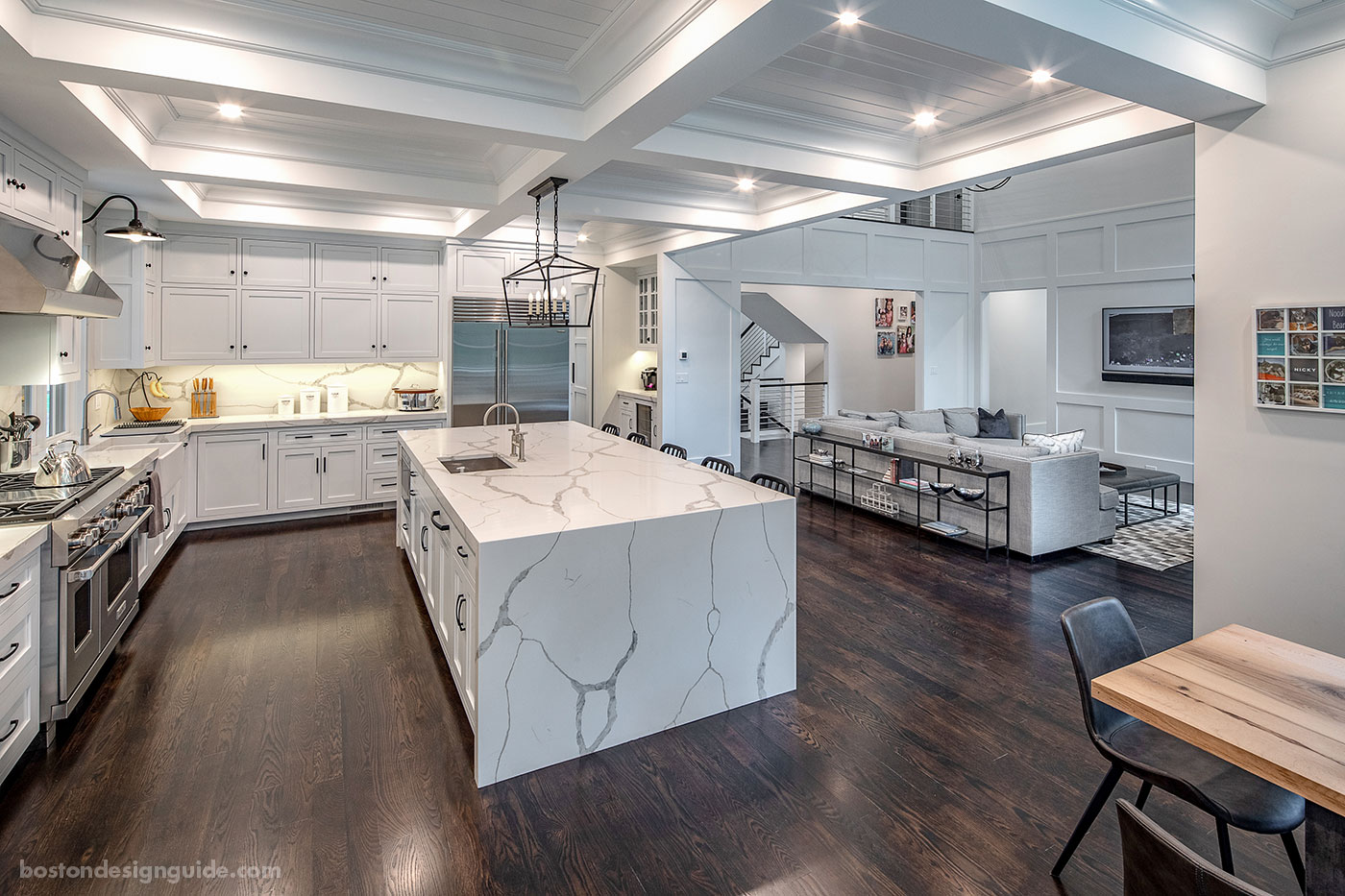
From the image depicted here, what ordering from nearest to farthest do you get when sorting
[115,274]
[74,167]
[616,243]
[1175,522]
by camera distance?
[74,167], [115,274], [1175,522], [616,243]

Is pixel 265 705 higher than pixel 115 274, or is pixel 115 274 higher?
pixel 115 274

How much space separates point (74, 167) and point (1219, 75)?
5.91 meters

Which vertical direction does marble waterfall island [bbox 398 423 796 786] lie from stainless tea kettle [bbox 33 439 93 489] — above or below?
below

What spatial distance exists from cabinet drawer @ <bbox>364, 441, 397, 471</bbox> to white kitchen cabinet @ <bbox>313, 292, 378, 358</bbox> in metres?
0.90

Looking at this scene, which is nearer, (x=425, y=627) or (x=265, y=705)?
(x=265, y=705)

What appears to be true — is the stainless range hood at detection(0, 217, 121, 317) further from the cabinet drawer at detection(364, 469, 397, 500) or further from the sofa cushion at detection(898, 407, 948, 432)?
the sofa cushion at detection(898, 407, 948, 432)

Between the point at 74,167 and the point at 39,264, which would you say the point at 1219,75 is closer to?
the point at 39,264

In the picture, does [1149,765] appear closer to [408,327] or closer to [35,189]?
[35,189]

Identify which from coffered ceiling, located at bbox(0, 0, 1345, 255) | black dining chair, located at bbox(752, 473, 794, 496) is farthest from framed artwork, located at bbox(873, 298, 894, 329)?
black dining chair, located at bbox(752, 473, 794, 496)

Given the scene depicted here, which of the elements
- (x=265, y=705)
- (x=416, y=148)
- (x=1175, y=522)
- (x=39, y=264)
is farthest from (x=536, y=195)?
(x=1175, y=522)

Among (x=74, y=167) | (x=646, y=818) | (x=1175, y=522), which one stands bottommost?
(x=646, y=818)

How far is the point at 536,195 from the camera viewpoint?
4.58 m

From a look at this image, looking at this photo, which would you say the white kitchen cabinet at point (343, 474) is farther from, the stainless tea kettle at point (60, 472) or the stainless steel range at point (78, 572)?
the stainless tea kettle at point (60, 472)

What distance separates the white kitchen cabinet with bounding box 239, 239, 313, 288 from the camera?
20.0 feet
